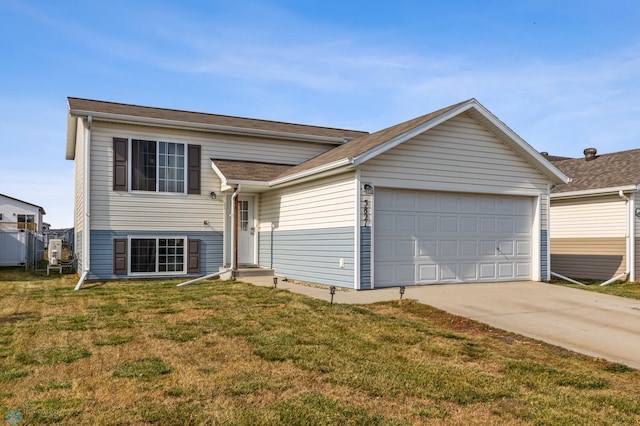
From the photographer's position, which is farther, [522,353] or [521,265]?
[521,265]

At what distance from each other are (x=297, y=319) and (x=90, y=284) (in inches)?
313

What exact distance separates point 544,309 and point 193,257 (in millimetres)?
9836

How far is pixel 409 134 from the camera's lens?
37.4 feet

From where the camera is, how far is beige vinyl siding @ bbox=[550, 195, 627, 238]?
1573 cm

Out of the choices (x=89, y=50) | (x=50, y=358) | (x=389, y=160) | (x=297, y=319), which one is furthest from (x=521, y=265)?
(x=89, y=50)

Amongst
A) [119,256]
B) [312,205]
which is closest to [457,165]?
[312,205]

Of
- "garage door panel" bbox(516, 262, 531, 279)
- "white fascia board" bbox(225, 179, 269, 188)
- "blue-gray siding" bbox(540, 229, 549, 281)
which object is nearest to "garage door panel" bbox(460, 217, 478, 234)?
"garage door panel" bbox(516, 262, 531, 279)

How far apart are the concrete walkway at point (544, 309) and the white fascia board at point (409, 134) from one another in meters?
2.95

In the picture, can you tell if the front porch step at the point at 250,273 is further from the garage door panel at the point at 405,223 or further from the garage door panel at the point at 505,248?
the garage door panel at the point at 505,248

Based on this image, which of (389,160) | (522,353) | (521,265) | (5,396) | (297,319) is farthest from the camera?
(521,265)

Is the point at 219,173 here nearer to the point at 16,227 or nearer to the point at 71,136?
the point at 71,136

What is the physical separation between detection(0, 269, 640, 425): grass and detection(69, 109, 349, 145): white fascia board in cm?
656

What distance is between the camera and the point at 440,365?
221 inches

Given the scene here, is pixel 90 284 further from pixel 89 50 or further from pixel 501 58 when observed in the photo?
pixel 501 58
